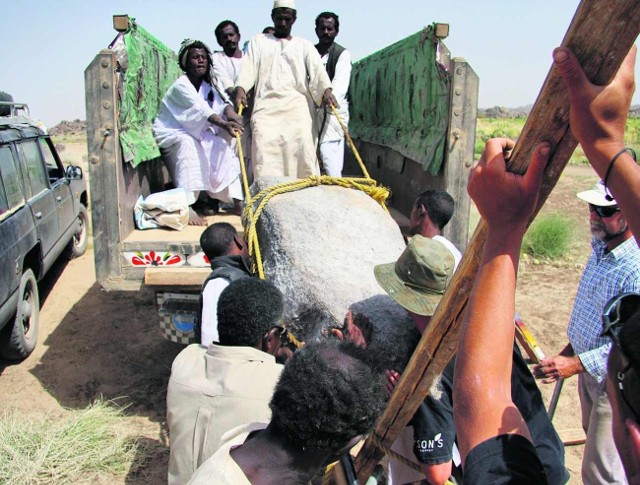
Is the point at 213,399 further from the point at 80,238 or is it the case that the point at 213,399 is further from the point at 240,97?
the point at 80,238

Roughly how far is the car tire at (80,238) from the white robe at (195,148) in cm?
348

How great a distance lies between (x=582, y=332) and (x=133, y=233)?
284cm

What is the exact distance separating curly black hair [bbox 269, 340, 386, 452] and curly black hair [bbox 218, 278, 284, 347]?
21.8 inches

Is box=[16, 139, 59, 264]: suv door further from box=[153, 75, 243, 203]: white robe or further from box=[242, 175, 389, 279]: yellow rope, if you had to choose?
box=[242, 175, 389, 279]: yellow rope

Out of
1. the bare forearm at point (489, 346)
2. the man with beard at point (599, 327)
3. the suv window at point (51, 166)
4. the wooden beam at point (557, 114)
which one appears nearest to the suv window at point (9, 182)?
the suv window at point (51, 166)

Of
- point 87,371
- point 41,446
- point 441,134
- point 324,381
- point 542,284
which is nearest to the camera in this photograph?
point 324,381

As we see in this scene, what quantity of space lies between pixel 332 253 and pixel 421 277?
0.81m

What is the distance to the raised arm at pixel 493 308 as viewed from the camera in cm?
94

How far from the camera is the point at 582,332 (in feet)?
8.89

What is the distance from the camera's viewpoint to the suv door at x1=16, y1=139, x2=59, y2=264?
5.34 meters

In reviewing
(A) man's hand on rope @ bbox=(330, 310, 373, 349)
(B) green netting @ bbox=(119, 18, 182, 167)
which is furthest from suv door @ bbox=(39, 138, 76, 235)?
(A) man's hand on rope @ bbox=(330, 310, 373, 349)

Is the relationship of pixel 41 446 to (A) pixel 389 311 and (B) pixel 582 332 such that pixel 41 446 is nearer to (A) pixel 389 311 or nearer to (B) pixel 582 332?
(A) pixel 389 311

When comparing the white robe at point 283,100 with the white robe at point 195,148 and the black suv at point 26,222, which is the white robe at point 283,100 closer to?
the white robe at point 195,148

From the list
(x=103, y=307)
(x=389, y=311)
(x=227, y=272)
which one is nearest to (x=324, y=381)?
(x=389, y=311)
